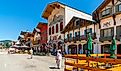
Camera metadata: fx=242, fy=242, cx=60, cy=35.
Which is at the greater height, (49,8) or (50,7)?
(50,7)

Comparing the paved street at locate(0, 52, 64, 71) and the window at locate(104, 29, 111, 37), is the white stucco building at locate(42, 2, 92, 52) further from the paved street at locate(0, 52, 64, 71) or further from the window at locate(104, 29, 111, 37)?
the paved street at locate(0, 52, 64, 71)

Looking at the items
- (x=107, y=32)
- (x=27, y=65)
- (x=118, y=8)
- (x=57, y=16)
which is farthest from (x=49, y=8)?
(x=27, y=65)

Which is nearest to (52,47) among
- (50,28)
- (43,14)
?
(50,28)

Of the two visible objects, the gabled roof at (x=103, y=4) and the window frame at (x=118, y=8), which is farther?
the gabled roof at (x=103, y=4)

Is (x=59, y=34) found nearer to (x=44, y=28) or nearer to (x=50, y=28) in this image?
(x=50, y=28)

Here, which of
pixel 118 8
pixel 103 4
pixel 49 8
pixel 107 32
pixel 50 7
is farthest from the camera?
pixel 49 8

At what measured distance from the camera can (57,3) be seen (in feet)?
176

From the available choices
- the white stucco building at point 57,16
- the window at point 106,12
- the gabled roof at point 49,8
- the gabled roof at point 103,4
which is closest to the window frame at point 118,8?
the window at point 106,12

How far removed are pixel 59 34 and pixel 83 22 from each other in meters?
12.6

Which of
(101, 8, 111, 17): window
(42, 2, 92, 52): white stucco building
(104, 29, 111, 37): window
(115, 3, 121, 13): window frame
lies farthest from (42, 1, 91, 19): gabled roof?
(115, 3, 121, 13): window frame

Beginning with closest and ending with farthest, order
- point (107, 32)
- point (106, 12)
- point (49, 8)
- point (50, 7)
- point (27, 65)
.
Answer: point (27, 65) < point (107, 32) < point (106, 12) < point (50, 7) < point (49, 8)

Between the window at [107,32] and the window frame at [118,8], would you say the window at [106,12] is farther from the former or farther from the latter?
the window at [107,32]

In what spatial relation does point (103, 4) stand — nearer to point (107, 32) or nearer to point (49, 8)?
point (107, 32)

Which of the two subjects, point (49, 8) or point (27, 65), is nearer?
point (27, 65)
